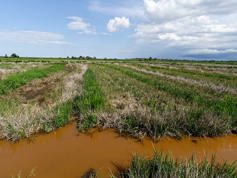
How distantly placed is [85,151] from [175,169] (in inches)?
106

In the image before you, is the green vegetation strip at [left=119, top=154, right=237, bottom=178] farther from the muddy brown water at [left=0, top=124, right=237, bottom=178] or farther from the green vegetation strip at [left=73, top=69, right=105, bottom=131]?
the green vegetation strip at [left=73, top=69, right=105, bottom=131]

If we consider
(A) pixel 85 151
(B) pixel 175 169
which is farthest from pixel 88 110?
(B) pixel 175 169

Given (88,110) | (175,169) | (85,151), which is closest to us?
(175,169)

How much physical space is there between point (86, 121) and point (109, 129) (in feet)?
2.32

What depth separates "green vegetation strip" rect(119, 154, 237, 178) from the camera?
3.87 meters

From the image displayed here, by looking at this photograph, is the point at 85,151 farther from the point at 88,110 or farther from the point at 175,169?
the point at 175,169

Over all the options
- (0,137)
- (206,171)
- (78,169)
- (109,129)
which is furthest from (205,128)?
(0,137)

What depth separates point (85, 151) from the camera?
6.12 meters

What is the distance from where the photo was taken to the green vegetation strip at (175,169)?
387cm

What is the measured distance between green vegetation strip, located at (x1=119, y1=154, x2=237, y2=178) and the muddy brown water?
0.76m

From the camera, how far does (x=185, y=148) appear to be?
248 inches

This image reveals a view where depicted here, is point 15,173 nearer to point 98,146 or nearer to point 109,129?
point 98,146

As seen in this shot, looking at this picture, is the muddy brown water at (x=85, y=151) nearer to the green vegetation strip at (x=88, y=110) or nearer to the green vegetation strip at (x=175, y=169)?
the green vegetation strip at (x=88, y=110)

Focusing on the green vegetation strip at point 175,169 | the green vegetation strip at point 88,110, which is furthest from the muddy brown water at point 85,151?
the green vegetation strip at point 175,169
